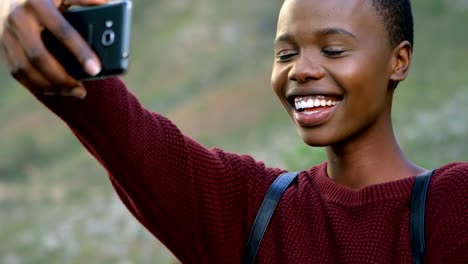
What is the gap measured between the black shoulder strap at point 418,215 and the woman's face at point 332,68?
7.7 inches

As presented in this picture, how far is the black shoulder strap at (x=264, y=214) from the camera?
2.35 metres

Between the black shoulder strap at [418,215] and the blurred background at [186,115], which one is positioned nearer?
the black shoulder strap at [418,215]

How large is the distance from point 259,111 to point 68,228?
5583 millimetres

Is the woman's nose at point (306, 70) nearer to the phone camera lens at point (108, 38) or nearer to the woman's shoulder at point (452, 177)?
the woman's shoulder at point (452, 177)

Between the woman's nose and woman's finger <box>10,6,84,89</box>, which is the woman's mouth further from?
woman's finger <box>10,6,84,89</box>

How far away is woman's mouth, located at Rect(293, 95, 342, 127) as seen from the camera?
7.73 feet

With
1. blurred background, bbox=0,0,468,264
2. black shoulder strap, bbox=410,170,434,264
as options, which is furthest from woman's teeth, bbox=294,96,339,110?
blurred background, bbox=0,0,468,264

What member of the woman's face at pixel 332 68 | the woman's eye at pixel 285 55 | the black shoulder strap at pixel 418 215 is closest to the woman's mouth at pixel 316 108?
the woman's face at pixel 332 68

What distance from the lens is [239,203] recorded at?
7.91 ft

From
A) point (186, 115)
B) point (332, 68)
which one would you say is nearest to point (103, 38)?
point (332, 68)

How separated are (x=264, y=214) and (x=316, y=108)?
262 millimetres

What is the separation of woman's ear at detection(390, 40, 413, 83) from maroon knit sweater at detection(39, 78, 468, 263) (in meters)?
0.25

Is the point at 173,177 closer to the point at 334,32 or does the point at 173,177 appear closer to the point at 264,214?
the point at 264,214

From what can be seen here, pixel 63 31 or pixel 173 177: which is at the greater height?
pixel 63 31
